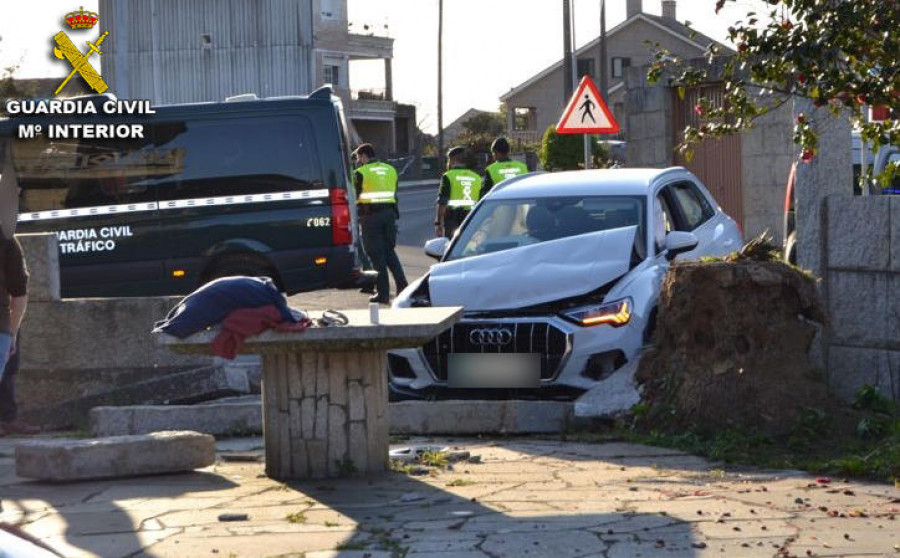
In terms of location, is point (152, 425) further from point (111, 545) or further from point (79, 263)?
point (79, 263)

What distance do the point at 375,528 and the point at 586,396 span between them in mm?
3249

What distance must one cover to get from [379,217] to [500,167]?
1.70 meters

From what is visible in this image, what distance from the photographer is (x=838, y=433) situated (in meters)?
8.44

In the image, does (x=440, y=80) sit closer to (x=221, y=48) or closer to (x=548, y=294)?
(x=221, y=48)

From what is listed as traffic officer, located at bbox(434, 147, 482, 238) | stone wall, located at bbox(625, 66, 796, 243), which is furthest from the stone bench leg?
stone wall, located at bbox(625, 66, 796, 243)

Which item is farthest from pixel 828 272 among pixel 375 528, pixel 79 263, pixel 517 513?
pixel 79 263

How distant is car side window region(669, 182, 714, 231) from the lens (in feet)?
38.9

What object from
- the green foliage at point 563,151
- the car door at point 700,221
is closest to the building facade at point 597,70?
the green foliage at point 563,151

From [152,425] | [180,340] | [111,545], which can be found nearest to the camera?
[111,545]

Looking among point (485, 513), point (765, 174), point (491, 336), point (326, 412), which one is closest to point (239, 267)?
point (491, 336)

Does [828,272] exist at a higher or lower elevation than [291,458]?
higher

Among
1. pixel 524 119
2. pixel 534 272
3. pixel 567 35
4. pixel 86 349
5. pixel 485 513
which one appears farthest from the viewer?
pixel 524 119

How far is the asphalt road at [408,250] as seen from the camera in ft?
61.0

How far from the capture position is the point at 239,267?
1534 centimetres
